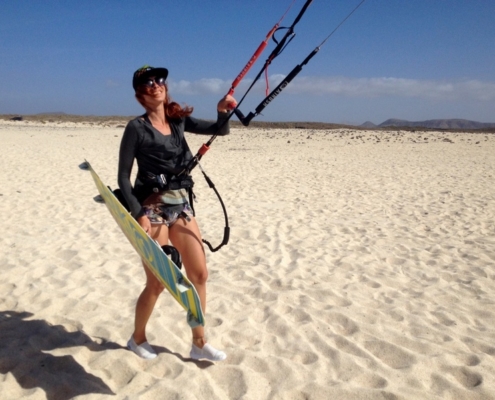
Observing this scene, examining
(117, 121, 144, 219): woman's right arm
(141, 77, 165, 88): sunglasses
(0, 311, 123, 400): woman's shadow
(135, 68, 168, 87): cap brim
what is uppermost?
(135, 68, 168, 87): cap brim

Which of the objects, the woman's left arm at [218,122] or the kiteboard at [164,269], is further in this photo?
the woman's left arm at [218,122]

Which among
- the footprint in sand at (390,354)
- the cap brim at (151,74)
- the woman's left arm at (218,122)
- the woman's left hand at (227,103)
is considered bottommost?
the footprint in sand at (390,354)

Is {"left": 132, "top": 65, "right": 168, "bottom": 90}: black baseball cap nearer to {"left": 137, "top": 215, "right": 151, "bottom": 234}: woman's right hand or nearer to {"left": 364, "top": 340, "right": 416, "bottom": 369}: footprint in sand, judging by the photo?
{"left": 137, "top": 215, "right": 151, "bottom": 234}: woman's right hand

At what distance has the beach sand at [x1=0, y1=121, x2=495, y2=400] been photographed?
9.38 feet

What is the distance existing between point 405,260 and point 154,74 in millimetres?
3860

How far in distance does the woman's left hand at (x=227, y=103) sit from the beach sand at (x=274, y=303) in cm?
171

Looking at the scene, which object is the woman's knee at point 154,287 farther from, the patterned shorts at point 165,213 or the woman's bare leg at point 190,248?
the patterned shorts at point 165,213

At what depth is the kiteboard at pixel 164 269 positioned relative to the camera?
8.07ft

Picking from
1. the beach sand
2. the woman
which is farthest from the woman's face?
the beach sand

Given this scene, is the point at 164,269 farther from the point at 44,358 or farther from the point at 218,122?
the point at 44,358

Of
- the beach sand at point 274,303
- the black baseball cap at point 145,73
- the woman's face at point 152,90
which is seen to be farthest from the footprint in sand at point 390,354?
the black baseball cap at point 145,73

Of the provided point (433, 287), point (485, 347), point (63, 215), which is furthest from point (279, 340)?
point (63, 215)

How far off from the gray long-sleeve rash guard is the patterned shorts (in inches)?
3.4

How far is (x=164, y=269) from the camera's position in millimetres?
2516
